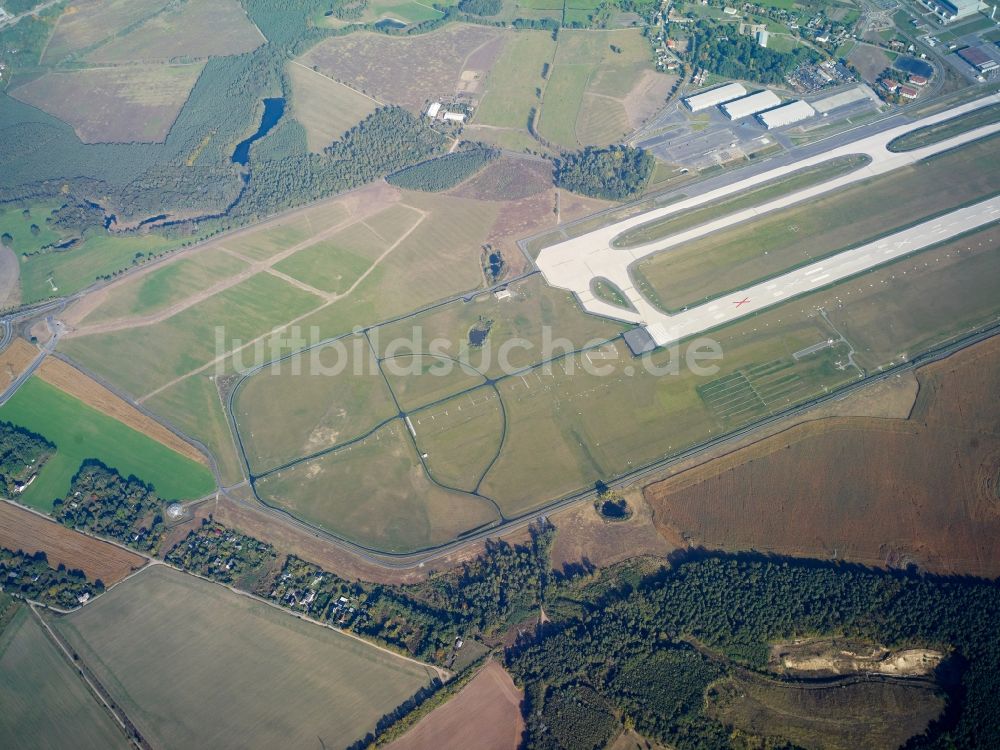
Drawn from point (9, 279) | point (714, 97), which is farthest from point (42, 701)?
point (714, 97)

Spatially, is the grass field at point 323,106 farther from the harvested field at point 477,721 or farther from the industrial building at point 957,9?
the industrial building at point 957,9

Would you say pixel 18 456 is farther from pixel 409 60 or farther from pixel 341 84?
pixel 409 60

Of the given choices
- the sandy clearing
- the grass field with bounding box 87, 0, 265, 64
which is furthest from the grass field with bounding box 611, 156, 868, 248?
the grass field with bounding box 87, 0, 265, 64

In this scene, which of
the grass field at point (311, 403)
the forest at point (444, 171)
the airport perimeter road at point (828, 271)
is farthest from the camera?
the forest at point (444, 171)

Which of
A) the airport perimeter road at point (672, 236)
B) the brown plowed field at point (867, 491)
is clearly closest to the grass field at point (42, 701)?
the brown plowed field at point (867, 491)

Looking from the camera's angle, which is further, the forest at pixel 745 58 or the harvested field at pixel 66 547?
the forest at pixel 745 58

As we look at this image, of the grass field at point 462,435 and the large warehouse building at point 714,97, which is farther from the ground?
the large warehouse building at point 714,97
